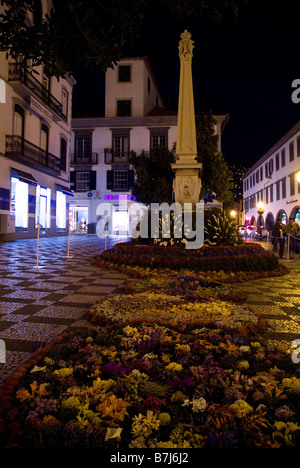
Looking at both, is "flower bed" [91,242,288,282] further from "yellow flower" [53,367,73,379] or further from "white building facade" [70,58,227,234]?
"white building facade" [70,58,227,234]

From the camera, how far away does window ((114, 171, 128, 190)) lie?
3341 cm

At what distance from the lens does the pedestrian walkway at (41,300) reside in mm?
3255

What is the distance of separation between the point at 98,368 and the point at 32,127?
22.4m

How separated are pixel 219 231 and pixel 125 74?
97.2 feet

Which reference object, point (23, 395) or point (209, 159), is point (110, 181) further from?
point (23, 395)

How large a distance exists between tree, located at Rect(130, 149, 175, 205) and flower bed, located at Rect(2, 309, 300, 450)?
19454 millimetres

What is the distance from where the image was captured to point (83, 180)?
34.5 metres

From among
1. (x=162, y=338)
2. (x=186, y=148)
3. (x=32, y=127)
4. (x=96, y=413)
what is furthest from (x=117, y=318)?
(x=32, y=127)

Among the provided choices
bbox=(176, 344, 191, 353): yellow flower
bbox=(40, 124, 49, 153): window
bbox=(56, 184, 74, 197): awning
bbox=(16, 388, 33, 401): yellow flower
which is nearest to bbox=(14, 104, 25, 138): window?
bbox=(40, 124, 49, 153): window

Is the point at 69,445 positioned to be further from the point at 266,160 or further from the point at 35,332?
the point at 266,160

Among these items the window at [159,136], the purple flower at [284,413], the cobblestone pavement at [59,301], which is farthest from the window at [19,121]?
the purple flower at [284,413]

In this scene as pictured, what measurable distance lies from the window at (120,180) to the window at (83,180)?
3145mm

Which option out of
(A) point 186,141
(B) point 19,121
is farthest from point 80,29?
(B) point 19,121

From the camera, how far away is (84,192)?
3450 centimetres
